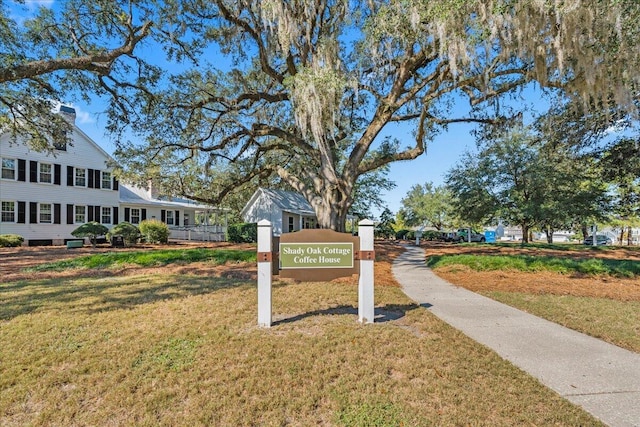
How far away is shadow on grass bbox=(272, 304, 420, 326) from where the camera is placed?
4.94 metres

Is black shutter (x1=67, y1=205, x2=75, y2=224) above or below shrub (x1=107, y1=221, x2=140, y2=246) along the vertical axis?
above

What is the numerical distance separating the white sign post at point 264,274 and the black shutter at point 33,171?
2209 centimetres

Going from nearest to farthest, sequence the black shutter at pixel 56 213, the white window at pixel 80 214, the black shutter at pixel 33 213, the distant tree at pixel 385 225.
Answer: the black shutter at pixel 33 213 → the black shutter at pixel 56 213 → the white window at pixel 80 214 → the distant tree at pixel 385 225

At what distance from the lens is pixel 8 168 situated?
18.9m

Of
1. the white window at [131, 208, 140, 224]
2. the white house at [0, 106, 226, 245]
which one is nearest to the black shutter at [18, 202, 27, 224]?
the white house at [0, 106, 226, 245]

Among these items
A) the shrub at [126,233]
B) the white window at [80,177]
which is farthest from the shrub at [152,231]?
the white window at [80,177]

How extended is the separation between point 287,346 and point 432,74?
9310mm

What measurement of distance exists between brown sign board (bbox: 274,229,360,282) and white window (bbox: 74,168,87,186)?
22.9 m

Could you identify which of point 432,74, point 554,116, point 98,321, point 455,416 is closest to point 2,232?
point 98,321

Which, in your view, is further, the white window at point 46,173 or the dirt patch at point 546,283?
the white window at point 46,173

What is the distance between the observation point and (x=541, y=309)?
5.89 meters

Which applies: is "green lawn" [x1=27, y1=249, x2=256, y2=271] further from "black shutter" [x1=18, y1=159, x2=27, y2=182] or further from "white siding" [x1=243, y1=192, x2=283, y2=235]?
"black shutter" [x1=18, y1=159, x2=27, y2=182]

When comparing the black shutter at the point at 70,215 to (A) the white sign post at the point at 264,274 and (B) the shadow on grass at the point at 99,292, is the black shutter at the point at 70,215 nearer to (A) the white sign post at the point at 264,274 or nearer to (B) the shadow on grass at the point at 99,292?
(B) the shadow on grass at the point at 99,292

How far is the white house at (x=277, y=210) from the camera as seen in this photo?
24203 mm
